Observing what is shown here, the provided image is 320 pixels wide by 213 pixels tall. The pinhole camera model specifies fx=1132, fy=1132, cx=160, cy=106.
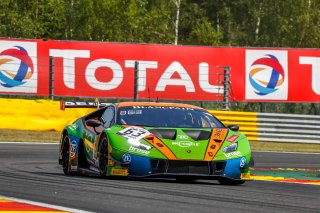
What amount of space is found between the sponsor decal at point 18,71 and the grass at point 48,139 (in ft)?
6.53

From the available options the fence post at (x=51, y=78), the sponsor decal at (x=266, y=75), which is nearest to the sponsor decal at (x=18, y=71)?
the fence post at (x=51, y=78)

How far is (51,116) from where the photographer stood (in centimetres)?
2758

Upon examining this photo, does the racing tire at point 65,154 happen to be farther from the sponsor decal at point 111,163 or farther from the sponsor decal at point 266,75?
the sponsor decal at point 266,75

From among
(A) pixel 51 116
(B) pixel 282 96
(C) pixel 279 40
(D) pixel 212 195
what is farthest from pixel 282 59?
(C) pixel 279 40

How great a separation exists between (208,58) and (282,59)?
2.16 metres

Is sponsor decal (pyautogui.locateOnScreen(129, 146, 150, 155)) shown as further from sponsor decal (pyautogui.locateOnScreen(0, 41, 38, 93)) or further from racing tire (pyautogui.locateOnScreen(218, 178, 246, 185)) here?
sponsor decal (pyautogui.locateOnScreen(0, 41, 38, 93))

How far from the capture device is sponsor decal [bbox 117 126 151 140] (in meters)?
13.9

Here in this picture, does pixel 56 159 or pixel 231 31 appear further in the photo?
pixel 231 31

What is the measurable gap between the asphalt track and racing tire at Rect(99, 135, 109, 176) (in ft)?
0.57

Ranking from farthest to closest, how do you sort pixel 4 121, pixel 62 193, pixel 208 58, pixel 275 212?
pixel 208 58 → pixel 4 121 → pixel 62 193 → pixel 275 212

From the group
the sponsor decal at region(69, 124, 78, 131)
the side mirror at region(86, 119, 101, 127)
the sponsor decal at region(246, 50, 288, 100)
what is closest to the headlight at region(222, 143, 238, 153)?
the side mirror at region(86, 119, 101, 127)

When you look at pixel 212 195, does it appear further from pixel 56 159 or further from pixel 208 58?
pixel 208 58

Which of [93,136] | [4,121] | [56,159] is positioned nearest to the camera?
[93,136]

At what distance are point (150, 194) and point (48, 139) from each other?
15.1 metres
